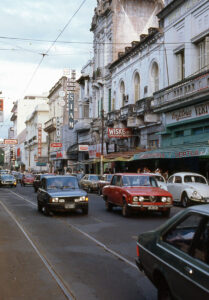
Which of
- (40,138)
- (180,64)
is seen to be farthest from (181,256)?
(40,138)

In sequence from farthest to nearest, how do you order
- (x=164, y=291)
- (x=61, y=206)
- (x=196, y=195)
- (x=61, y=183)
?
1. (x=196, y=195)
2. (x=61, y=183)
3. (x=61, y=206)
4. (x=164, y=291)

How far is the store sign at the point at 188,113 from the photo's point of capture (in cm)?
2555

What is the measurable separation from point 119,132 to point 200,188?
19423mm

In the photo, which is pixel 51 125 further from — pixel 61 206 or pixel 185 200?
pixel 61 206

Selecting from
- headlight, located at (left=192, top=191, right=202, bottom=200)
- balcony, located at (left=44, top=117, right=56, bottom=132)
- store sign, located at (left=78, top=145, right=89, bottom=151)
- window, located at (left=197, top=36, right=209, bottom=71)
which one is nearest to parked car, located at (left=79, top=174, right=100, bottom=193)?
window, located at (left=197, top=36, right=209, bottom=71)

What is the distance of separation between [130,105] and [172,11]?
914 cm

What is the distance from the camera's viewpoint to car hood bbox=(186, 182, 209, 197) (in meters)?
18.8

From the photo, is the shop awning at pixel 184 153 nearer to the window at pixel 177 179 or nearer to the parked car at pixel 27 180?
the window at pixel 177 179

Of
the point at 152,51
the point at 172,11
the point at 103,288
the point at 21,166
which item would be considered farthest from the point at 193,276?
the point at 21,166

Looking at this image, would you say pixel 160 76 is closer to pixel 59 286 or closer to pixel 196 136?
pixel 196 136

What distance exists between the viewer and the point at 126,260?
8102 millimetres

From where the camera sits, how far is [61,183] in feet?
55.8

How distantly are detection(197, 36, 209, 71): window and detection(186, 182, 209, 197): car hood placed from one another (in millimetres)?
9150

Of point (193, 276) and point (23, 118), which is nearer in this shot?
point (193, 276)
